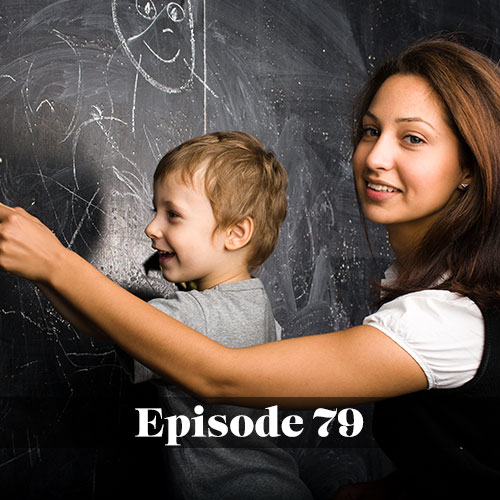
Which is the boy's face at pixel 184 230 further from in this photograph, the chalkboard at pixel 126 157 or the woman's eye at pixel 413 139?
the woman's eye at pixel 413 139

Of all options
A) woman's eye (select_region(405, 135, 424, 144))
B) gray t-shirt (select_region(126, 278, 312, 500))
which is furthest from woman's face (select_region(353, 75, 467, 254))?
gray t-shirt (select_region(126, 278, 312, 500))

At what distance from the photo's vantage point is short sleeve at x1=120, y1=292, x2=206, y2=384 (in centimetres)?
112

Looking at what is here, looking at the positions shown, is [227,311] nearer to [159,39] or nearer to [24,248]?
[24,248]

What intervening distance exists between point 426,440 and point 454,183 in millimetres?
449

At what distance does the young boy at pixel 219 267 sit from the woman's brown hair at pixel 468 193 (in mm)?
320

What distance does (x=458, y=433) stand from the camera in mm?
1043

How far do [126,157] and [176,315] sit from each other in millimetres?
537

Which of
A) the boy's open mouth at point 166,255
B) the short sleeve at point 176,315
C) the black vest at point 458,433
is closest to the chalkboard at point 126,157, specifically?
the boy's open mouth at point 166,255

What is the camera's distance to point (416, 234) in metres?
1.22

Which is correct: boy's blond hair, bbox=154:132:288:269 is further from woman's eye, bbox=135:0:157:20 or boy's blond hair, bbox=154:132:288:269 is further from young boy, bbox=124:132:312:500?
woman's eye, bbox=135:0:157:20

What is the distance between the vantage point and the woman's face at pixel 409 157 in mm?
1124

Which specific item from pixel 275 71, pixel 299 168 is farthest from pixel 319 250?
pixel 275 71

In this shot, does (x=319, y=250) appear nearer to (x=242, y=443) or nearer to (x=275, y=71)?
(x=275, y=71)

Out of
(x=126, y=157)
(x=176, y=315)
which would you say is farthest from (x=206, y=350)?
(x=126, y=157)
